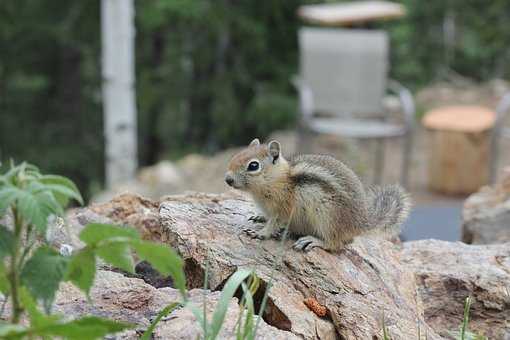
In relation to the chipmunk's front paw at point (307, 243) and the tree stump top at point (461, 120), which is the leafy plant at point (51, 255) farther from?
the tree stump top at point (461, 120)

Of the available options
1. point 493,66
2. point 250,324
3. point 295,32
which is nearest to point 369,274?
point 250,324

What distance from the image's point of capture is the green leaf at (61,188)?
1751 mm

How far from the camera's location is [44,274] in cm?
179

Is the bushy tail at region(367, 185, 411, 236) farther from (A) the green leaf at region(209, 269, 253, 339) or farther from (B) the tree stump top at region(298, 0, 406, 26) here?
(B) the tree stump top at region(298, 0, 406, 26)

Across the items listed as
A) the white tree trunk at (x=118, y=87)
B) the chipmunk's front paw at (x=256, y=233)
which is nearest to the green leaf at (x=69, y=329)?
the chipmunk's front paw at (x=256, y=233)

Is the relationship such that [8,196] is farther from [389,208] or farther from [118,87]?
[118,87]

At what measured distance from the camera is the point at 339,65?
35.7 ft

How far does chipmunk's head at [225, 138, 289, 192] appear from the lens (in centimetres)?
344

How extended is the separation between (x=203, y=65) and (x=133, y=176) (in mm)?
→ 2980

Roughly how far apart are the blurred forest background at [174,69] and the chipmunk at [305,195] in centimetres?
906

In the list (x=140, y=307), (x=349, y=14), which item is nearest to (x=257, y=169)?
(x=140, y=307)

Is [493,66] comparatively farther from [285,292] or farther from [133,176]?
[285,292]

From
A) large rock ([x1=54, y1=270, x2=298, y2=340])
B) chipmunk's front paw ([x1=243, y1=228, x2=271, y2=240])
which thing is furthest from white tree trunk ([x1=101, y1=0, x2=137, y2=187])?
large rock ([x1=54, y1=270, x2=298, y2=340])

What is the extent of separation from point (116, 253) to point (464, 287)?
175 cm
